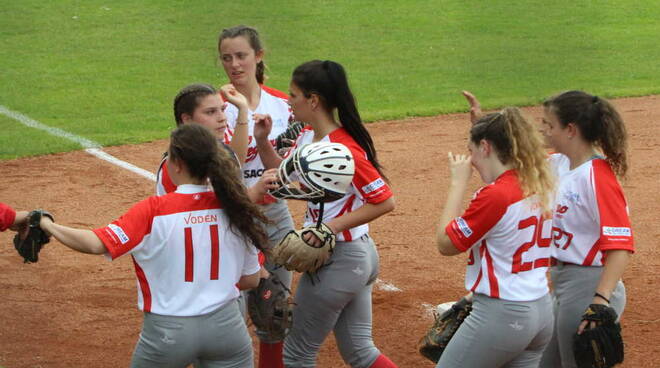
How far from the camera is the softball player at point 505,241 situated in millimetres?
3994

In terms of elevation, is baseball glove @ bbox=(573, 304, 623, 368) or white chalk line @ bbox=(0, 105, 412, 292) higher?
baseball glove @ bbox=(573, 304, 623, 368)

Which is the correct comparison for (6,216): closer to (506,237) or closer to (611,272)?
(506,237)

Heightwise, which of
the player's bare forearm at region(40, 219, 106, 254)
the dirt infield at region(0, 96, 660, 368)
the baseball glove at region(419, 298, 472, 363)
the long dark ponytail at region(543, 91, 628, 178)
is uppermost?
the long dark ponytail at region(543, 91, 628, 178)

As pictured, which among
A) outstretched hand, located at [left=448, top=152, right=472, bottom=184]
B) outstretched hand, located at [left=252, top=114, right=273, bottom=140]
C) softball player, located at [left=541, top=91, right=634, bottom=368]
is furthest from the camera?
outstretched hand, located at [left=252, top=114, right=273, bottom=140]

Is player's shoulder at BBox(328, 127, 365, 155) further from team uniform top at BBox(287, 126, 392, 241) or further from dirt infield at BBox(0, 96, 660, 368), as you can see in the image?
dirt infield at BBox(0, 96, 660, 368)

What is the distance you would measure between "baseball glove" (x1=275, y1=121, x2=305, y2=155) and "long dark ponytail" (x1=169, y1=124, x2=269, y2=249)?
1.42m

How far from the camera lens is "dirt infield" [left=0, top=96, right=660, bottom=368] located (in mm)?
6098

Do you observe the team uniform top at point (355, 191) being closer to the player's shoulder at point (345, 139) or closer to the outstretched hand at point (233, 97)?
the player's shoulder at point (345, 139)

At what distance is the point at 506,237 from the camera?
4.01 m

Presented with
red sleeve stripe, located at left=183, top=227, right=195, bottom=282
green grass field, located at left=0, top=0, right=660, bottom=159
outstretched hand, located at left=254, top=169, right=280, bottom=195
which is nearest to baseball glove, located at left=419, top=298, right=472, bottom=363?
outstretched hand, located at left=254, top=169, right=280, bottom=195

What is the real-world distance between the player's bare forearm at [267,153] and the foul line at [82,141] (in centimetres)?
464

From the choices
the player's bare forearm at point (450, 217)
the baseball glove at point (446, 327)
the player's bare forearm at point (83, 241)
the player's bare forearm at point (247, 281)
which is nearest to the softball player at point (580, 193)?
the baseball glove at point (446, 327)

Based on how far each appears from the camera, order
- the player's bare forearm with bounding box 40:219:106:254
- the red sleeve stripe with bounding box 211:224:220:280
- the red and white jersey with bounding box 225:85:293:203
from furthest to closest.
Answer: the red and white jersey with bounding box 225:85:293:203 → the red sleeve stripe with bounding box 211:224:220:280 → the player's bare forearm with bounding box 40:219:106:254

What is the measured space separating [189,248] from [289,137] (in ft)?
5.47
